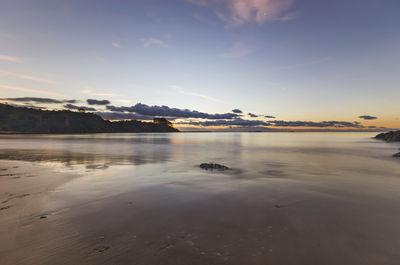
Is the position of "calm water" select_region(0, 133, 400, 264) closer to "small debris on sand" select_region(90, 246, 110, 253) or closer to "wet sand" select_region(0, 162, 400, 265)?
"wet sand" select_region(0, 162, 400, 265)

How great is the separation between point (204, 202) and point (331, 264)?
4354mm

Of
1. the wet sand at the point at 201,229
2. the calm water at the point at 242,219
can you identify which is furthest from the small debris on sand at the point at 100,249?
the calm water at the point at 242,219

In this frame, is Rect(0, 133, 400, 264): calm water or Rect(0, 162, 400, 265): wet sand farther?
Rect(0, 133, 400, 264): calm water

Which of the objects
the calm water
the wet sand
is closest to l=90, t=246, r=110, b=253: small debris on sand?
the wet sand

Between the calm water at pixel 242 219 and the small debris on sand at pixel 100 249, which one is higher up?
the small debris on sand at pixel 100 249

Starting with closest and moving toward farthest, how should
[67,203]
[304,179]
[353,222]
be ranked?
[353,222] → [67,203] → [304,179]

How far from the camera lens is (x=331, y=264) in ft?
12.8

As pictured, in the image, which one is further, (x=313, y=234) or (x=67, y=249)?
(x=313, y=234)

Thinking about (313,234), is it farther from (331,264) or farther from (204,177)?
(204,177)

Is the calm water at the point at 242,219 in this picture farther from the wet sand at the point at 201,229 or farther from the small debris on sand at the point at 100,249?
the small debris on sand at the point at 100,249

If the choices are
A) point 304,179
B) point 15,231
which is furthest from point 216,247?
point 304,179

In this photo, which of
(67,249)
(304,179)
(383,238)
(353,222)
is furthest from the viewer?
(304,179)

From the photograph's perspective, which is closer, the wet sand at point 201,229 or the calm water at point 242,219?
the wet sand at point 201,229

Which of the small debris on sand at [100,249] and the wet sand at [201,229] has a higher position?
the small debris on sand at [100,249]
